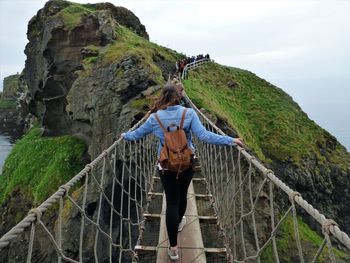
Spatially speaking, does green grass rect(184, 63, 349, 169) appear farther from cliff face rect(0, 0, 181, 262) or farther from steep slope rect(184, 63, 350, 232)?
cliff face rect(0, 0, 181, 262)

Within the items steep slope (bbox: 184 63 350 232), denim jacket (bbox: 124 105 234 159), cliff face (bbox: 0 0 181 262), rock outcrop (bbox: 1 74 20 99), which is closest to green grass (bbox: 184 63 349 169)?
steep slope (bbox: 184 63 350 232)

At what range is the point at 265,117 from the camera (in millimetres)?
20656

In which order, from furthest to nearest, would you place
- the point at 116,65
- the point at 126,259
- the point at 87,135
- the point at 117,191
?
the point at 87,135 → the point at 116,65 → the point at 117,191 → the point at 126,259

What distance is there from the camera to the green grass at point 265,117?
60.7ft

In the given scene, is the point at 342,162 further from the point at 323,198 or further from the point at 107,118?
the point at 107,118

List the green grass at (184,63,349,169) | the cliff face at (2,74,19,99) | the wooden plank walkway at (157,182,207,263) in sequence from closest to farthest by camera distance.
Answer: the wooden plank walkway at (157,182,207,263) → the green grass at (184,63,349,169) → the cliff face at (2,74,19,99)

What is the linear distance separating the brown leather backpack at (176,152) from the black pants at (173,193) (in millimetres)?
119

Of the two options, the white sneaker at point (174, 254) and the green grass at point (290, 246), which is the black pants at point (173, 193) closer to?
the white sneaker at point (174, 254)

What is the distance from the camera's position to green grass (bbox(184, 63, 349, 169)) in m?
18.5

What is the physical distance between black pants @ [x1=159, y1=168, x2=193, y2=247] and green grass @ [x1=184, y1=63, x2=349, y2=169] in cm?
1295

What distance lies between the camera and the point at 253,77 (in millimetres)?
26828

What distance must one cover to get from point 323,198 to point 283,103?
22.1 feet

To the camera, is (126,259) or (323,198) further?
(323,198)

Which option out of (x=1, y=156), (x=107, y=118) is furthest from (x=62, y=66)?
(x=1, y=156)
